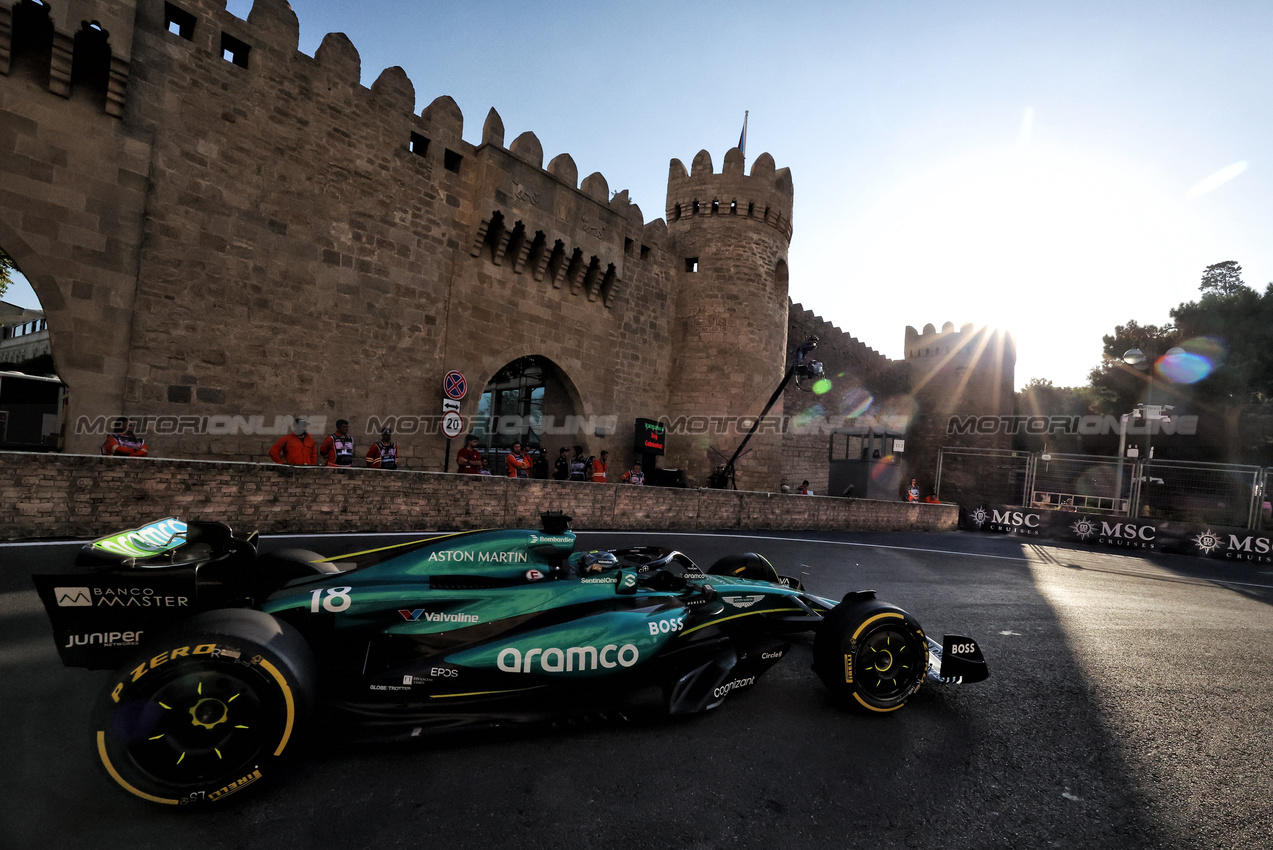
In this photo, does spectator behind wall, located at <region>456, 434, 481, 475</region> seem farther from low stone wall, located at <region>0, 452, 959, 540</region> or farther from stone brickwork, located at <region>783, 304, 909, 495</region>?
stone brickwork, located at <region>783, 304, 909, 495</region>

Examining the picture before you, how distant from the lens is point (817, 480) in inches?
1072

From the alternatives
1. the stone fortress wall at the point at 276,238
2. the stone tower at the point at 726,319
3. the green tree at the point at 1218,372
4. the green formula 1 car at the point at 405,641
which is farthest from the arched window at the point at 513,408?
the green tree at the point at 1218,372

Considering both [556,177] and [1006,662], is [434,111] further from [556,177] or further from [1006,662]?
[1006,662]

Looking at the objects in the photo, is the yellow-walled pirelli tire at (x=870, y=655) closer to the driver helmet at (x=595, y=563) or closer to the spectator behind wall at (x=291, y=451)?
the driver helmet at (x=595, y=563)

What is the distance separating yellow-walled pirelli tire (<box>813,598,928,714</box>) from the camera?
124 inches

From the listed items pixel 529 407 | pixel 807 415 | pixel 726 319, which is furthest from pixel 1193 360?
pixel 529 407

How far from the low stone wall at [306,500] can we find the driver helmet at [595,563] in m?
5.79

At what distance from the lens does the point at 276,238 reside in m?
12.2

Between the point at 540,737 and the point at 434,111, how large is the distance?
53.1 ft

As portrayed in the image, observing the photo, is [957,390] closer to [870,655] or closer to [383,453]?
[383,453]

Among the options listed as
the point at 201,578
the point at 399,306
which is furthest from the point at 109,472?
the point at 399,306

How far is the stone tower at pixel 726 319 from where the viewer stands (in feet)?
68.4

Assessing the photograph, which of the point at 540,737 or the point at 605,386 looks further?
the point at 605,386

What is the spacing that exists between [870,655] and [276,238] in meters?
13.7
